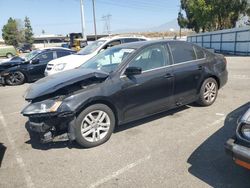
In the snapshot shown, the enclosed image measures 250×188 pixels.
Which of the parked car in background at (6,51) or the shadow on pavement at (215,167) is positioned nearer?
the shadow on pavement at (215,167)

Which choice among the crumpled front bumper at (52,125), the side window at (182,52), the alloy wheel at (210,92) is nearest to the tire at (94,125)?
the crumpled front bumper at (52,125)

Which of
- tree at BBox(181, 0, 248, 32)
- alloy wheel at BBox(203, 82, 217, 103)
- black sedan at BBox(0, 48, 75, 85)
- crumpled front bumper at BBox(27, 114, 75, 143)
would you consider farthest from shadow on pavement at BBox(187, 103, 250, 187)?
tree at BBox(181, 0, 248, 32)

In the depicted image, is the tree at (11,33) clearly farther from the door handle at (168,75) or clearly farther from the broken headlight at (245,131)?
the broken headlight at (245,131)

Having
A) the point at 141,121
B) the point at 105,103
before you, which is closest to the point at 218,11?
the point at 141,121

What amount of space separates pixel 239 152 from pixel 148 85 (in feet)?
7.35

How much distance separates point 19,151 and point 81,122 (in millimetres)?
1198

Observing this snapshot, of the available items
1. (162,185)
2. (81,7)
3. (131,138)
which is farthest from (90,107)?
(81,7)

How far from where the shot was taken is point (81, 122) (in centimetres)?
400

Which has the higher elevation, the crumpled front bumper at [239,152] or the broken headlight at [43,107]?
the broken headlight at [43,107]

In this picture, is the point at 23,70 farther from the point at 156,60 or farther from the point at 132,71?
the point at 132,71

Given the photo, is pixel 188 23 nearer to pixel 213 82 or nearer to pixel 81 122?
pixel 213 82

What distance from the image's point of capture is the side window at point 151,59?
185 inches

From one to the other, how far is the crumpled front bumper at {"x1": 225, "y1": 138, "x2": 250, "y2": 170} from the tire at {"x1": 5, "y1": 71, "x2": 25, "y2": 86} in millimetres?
10087

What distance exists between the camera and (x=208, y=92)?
5.86 m
